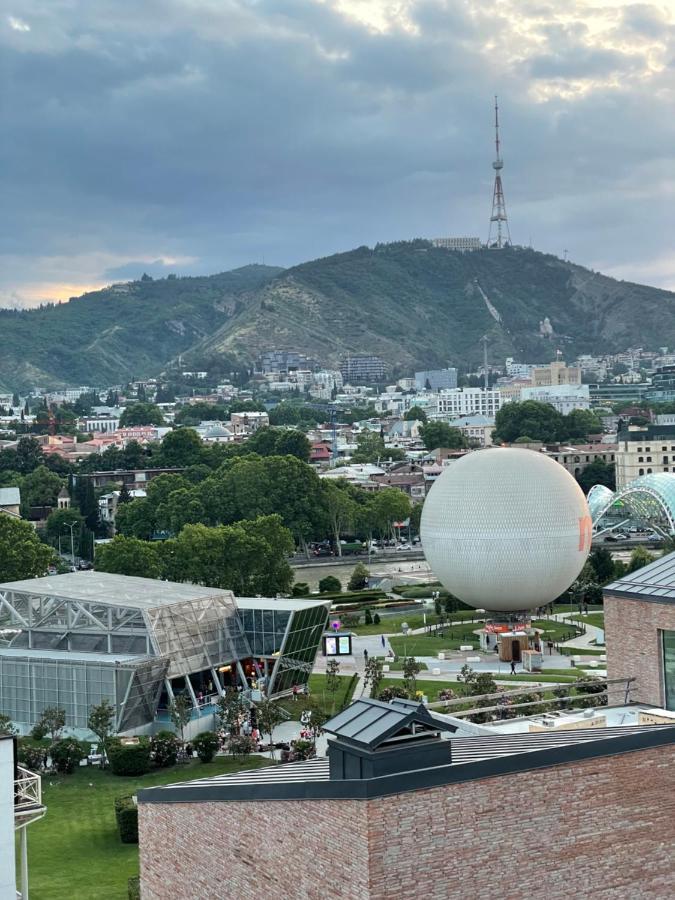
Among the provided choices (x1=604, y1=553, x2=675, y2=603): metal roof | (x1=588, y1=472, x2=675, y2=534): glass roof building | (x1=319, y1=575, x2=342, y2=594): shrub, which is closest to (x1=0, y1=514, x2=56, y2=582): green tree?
(x1=319, y1=575, x2=342, y2=594): shrub

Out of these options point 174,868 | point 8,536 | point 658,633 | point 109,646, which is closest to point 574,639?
point 109,646

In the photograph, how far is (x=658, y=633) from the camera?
81.5 feet

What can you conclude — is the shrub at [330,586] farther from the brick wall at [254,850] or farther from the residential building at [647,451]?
the brick wall at [254,850]

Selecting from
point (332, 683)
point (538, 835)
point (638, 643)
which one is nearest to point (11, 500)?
point (332, 683)

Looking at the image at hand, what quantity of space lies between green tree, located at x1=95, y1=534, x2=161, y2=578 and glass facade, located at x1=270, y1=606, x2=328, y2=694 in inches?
958

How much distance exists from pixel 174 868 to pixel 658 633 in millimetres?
9968

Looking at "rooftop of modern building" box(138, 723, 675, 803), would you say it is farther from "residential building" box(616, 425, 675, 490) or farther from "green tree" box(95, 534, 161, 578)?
"residential building" box(616, 425, 675, 490)

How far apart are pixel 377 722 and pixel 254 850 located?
329 cm

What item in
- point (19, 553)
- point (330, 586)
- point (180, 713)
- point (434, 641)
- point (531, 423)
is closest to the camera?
point (180, 713)

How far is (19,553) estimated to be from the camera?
262 ft

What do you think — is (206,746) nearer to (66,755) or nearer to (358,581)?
(66,755)

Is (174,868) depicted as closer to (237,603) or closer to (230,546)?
(237,603)

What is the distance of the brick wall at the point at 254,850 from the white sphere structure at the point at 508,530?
48931mm

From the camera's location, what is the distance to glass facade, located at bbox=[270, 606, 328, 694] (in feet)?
187
